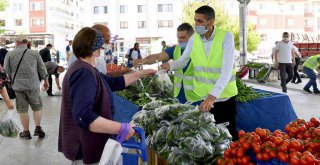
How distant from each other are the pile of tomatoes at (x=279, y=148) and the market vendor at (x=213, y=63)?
2.74ft

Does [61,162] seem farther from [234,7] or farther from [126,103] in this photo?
[234,7]

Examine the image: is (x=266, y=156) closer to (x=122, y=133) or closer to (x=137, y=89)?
(x=122, y=133)

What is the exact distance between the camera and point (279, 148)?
2523mm

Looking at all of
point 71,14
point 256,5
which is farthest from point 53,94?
point 71,14

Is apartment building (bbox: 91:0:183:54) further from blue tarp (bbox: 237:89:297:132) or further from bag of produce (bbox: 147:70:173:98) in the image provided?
bag of produce (bbox: 147:70:173:98)

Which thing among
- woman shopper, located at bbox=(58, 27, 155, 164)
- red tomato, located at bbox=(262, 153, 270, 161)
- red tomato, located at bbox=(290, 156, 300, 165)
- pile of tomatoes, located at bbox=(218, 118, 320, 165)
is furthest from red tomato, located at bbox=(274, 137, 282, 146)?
woman shopper, located at bbox=(58, 27, 155, 164)

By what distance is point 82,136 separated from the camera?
260 centimetres

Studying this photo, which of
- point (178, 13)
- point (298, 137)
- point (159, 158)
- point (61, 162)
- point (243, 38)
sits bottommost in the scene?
point (61, 162)

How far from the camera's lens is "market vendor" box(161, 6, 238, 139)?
3.80m

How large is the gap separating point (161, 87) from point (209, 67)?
0.75 m

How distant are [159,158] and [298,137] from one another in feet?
3.73

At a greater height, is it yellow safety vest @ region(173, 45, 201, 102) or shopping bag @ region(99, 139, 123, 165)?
yellow safety vest @ region(173, 45, 201, 102)

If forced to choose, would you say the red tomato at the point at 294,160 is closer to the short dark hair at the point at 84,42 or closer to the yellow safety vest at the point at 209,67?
the short dark hair at the point at 84,42

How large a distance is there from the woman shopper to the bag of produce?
1.80 metres
